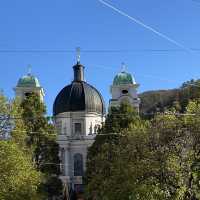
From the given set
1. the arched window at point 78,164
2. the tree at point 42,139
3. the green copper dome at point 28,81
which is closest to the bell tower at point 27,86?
the green copper dome at point 28,81

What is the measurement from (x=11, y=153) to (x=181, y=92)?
87.3 metres

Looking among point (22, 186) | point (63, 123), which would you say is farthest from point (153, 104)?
point (22, 186)

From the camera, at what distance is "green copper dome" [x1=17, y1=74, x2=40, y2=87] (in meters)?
99.5

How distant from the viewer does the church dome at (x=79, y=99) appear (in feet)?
294

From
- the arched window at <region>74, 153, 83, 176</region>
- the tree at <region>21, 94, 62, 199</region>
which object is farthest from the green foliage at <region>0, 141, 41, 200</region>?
the arched window at <region>74, 153, 83, 176</region>

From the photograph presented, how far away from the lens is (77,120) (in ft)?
293

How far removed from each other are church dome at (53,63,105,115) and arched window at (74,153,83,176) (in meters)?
6.86

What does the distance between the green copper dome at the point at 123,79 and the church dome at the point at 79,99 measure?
6571 millimetres

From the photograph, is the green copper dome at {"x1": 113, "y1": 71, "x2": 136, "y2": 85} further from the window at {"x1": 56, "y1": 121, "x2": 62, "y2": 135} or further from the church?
the window at {"x1": 56, "y1": 121, "x2": 62, "y2": 135}

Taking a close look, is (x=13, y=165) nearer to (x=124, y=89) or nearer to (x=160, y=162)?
(x=160, y=162)

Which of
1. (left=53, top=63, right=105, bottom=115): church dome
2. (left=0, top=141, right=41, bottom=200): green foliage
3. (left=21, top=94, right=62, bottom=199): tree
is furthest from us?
(left=53, top=63, right=105, bottom=115): church dome

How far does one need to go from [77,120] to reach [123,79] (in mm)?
14743

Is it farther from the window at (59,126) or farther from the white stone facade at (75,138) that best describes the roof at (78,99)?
the window at (59,126)

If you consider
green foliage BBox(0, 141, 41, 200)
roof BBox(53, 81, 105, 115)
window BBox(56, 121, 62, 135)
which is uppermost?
roof BBox(53, 81, 105, 115)
